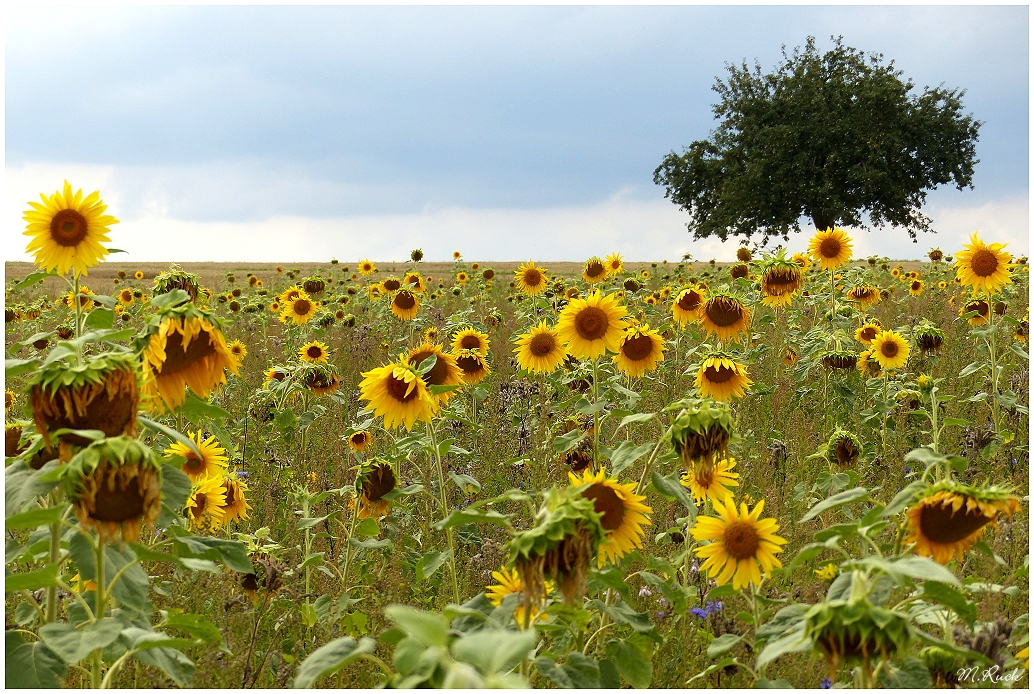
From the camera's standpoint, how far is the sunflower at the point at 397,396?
3.01 metres

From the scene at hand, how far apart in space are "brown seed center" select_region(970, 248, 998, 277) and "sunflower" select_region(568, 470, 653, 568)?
4.63 metres

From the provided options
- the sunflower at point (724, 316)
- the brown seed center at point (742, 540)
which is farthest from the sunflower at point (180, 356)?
the sunflower at point (724, 316)

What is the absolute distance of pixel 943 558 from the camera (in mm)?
1735

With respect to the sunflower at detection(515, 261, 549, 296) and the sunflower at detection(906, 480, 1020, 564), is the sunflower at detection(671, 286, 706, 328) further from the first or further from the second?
the sunflower at detection(906, 480, 1020, 564)

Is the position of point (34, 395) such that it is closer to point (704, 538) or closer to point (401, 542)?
point (704, 538)

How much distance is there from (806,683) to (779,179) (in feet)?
92.7

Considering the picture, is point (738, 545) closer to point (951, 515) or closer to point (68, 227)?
point (951, 515)

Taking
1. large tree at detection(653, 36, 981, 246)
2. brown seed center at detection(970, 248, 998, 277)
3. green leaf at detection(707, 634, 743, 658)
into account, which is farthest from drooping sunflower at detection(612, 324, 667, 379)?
large tree at detection(653, 36, 981, 246)

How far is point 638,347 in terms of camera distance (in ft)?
13.4

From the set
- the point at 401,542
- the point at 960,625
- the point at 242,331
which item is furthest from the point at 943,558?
the point at 242,331

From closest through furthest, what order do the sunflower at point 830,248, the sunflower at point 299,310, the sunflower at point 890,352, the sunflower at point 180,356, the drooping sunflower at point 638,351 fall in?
the sunflower at point 180,356 → the drooping sunflower at point 638,351 → the sunflower at point 890,352 → the sunflower at point 830,248 → the sunflower at point 299,310

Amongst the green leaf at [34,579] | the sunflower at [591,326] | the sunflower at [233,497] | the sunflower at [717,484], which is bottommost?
the sunflower at [233,497]

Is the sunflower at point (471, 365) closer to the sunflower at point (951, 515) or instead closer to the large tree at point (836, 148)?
the sunflower at point (951, 515)

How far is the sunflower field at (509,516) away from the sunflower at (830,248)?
39 millimetres
